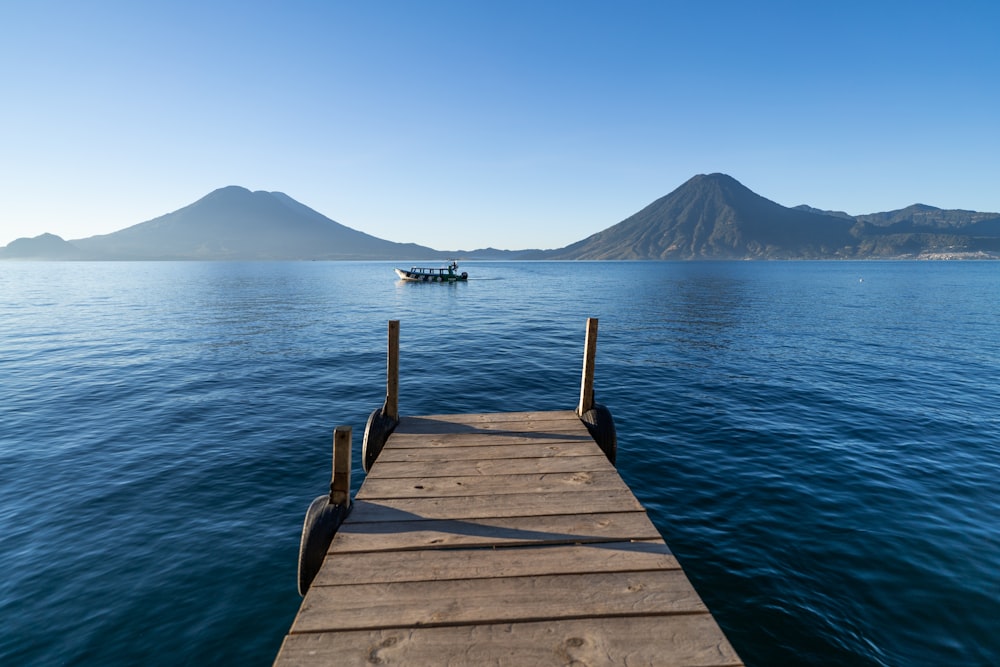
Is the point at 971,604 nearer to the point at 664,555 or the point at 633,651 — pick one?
the point at 664,555

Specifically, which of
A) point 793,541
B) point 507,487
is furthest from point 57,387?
point 793,541

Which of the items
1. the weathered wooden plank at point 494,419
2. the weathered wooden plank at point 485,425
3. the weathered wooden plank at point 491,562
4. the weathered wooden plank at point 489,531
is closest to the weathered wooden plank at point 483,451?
the weathered wooden plank at point 485,425

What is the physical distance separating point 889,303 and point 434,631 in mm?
63663

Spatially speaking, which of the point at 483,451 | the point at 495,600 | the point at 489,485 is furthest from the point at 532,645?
the point at 483,451

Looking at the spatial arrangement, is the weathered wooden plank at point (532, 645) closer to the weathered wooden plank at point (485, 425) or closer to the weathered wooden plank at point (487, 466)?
the weathered wooden plank at point (487, 466)

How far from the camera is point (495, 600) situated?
156 inches

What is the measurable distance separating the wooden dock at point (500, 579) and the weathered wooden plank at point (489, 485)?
3 cm

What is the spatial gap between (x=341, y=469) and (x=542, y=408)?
9870 millimetres

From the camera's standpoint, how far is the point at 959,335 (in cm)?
2884

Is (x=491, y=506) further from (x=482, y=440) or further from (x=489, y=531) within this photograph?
(x=482, y=440)

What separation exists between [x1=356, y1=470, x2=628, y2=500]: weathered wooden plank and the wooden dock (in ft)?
0.09

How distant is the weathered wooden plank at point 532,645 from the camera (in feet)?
11.0

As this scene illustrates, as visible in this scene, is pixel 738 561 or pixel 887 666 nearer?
pixel 887 666

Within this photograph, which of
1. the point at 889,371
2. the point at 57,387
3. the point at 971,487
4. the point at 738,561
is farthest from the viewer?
the point at 889,371
